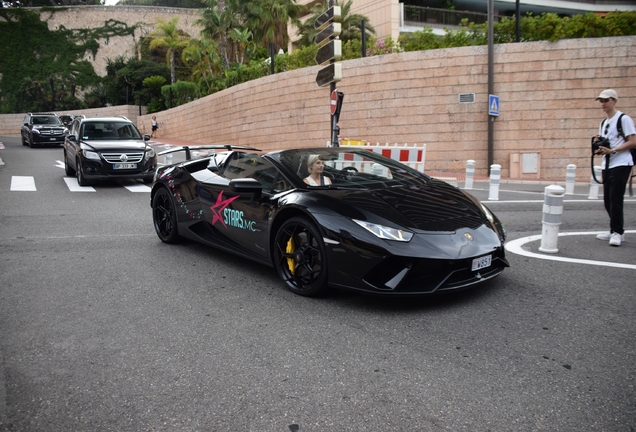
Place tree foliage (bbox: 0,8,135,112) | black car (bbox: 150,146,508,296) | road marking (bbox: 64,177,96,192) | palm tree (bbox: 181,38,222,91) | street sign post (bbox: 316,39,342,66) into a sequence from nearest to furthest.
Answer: black car (bbox: 150,146,508,296) → street sign post (bbox: 316,39,342,66) → road marking (bbox: 64,177,96,192) → palm tree (bbox: 181,38,222,91) → tree foliage (bbox: 0,8,135,112)

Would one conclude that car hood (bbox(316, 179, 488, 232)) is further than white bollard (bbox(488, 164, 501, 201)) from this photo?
No

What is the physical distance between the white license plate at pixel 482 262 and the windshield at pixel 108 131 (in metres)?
11.7

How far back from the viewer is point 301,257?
4.72 m

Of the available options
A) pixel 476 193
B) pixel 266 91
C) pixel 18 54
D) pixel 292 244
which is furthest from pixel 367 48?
pixel 18 54

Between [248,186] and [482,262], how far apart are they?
213 centimetres

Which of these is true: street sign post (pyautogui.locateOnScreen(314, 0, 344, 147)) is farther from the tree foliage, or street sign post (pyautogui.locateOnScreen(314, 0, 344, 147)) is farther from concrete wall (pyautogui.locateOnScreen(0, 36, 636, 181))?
the tree foliage

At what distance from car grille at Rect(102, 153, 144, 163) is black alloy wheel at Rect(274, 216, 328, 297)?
9323 millimetres

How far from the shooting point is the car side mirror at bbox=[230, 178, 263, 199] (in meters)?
5.12

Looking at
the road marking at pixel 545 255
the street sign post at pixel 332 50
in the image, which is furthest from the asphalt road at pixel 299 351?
the street sign post at pixel 332 50

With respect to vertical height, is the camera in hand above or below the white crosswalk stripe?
above

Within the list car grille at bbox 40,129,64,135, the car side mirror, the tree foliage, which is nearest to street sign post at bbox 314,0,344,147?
the car side mirror

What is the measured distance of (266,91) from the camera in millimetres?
25234

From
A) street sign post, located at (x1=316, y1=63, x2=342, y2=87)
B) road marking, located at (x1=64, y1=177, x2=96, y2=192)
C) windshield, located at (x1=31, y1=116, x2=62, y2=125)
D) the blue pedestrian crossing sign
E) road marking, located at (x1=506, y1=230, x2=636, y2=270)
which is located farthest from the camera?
windshield, located at (x1=31, y1=116, x2=62, y2=125)

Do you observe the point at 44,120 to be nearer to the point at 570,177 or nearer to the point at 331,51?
the point at 331,51
